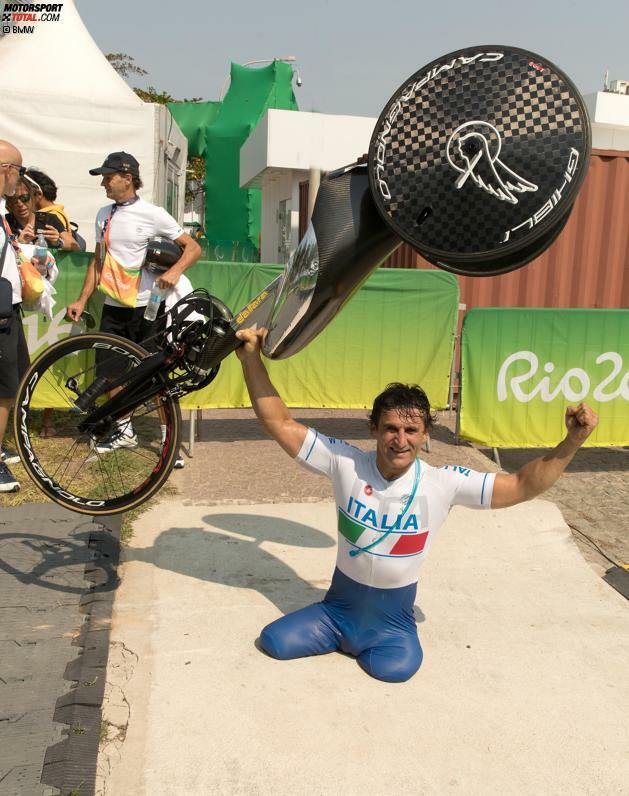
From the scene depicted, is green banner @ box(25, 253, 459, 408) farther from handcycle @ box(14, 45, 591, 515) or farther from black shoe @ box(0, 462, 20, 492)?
handcycle @ box(14, 45, 591, 515)

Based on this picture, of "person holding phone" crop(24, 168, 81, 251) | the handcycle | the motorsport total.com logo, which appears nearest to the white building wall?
the motorsport total.com logo

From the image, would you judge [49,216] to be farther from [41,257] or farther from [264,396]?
[264,396]

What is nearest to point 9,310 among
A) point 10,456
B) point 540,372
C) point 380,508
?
point 10,456

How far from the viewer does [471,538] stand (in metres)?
5.08

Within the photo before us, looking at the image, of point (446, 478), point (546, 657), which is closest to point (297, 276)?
point (446, 478)

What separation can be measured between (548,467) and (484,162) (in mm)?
1349

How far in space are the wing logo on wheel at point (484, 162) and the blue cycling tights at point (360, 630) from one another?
6.01 ft

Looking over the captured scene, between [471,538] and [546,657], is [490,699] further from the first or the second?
[471,538]

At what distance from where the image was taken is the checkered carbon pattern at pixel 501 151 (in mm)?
2408

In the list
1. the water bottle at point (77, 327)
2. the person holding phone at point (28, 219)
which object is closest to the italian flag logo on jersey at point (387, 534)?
the person holding phone at point (28, 219)

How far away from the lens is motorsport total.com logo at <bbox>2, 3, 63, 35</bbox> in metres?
11.7

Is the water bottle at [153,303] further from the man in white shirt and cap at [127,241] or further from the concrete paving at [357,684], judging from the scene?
the concrete paving at [357,684]

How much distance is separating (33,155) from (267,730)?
930 centimetres

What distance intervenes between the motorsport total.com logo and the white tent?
1.26 feet
